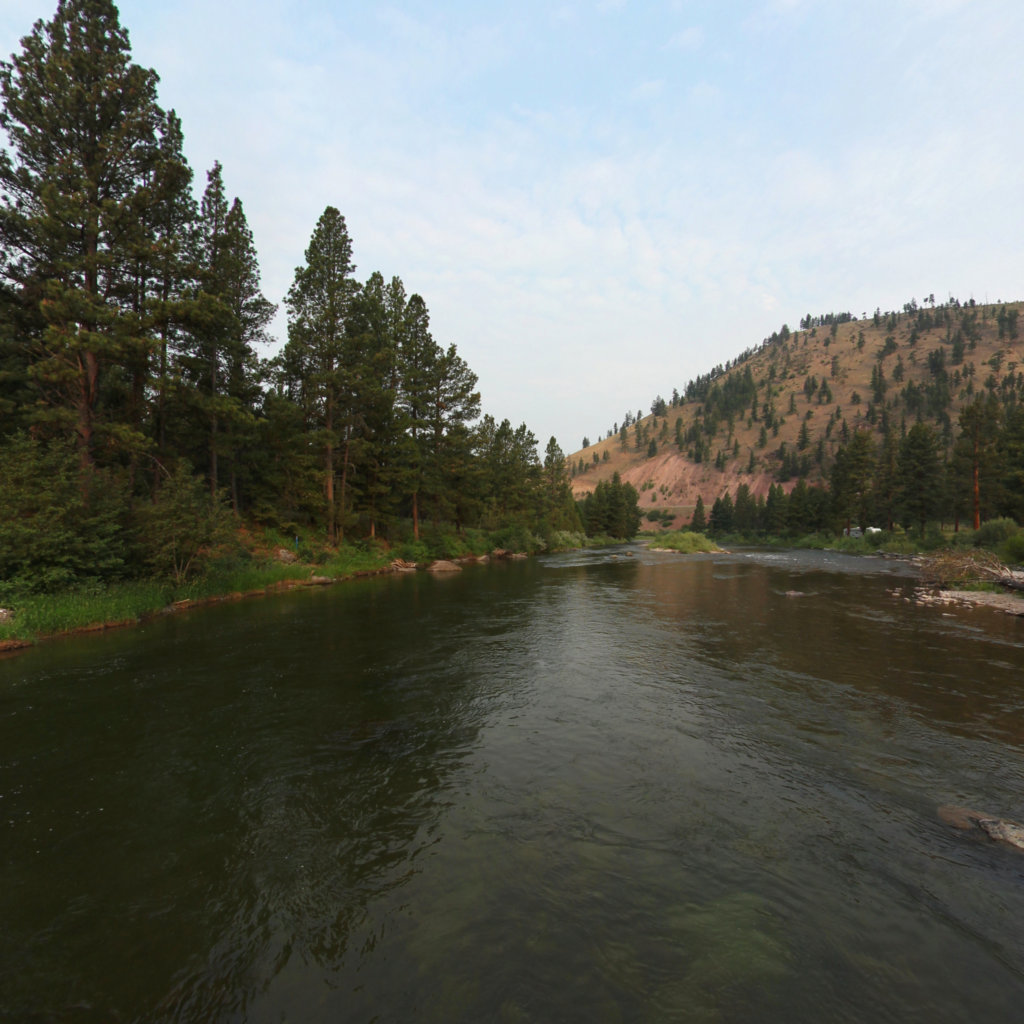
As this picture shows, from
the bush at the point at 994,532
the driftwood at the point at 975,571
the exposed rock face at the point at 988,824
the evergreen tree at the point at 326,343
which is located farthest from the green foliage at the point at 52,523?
the bush at the point at 994,532

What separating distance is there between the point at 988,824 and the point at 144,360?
3061 centimetres

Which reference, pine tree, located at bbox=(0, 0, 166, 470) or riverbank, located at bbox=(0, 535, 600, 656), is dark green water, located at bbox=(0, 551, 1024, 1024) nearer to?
riverbank, located at bbox=(0, 535, 600, 656)

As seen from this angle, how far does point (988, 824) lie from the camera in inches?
227

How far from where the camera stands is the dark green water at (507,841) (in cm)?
387

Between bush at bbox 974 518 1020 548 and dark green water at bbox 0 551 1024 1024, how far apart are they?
39.3m

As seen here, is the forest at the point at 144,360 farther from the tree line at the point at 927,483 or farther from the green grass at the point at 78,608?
the tree line at the point at 927,483

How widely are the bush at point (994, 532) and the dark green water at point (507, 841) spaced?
129 feet

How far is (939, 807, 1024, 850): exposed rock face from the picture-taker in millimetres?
5559

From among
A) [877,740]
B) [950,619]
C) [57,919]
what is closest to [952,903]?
[877,740]

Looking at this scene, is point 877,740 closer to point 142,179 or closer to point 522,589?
point 522,589

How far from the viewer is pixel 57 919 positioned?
4547 millimetres

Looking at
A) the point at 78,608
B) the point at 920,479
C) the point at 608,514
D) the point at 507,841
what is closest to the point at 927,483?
the point at 920,479

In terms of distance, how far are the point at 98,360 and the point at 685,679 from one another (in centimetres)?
2681

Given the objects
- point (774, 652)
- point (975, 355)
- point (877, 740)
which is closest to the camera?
point (877, 740)
